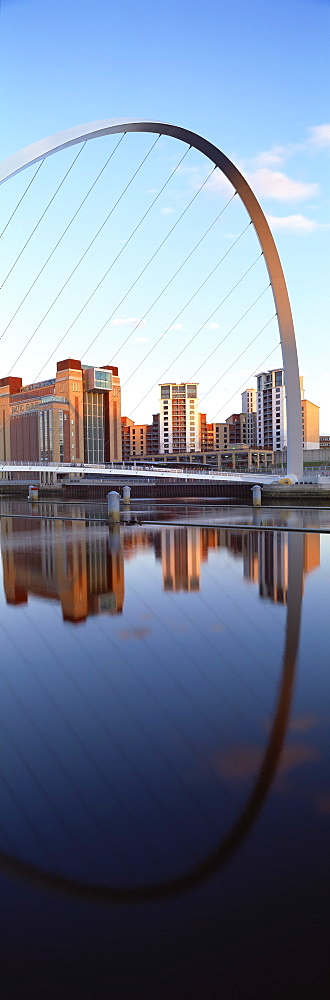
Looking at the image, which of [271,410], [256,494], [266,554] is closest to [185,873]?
[266,554]

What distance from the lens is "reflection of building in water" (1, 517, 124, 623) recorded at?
6.02 meters

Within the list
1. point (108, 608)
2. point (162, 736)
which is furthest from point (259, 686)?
point (108, 608)

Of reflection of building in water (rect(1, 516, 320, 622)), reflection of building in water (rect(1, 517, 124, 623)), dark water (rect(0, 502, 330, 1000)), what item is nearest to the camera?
dark water (rect(0, 502, 330, 1000))

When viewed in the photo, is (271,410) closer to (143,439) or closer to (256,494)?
(143,439)

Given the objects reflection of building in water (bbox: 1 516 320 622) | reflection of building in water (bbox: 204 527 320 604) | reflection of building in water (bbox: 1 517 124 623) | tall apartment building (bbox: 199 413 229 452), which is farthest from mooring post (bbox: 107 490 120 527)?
tall apartment building (bbox: 199 413 229 452)

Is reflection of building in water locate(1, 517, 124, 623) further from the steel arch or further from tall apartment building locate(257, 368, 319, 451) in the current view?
tall apartment building locate(257, 368, 319, 451)

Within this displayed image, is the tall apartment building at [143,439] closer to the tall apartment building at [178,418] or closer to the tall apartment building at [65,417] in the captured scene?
the tall apartment building at [178,418]

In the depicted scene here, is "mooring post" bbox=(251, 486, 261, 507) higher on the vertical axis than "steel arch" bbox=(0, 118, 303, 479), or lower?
lower

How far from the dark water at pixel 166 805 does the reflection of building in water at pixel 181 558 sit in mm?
1669

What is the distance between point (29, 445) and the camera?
86.2m

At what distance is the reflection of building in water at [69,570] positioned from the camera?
602cm

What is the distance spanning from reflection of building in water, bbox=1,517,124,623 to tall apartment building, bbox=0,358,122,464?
6663 centimetres

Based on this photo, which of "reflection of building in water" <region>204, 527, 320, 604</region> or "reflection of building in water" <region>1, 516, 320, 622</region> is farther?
"reflection of building in water" <region>204, 527, 320, 604</region>

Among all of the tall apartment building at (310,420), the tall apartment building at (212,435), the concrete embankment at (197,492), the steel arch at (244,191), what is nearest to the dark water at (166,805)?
the concrete embankment at (197,492)
